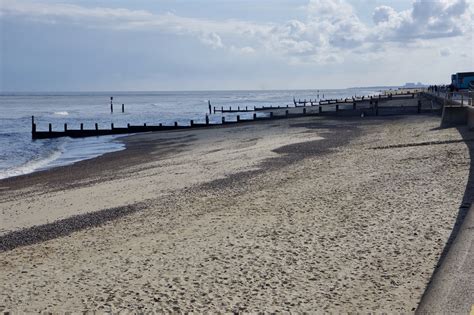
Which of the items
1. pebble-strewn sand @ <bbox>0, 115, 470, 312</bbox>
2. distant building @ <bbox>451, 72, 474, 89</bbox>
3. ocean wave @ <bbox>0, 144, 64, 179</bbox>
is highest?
distant building @ <bbox>451, 72, 474, 89</bbox>

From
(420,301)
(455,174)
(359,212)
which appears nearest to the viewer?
(420,301)

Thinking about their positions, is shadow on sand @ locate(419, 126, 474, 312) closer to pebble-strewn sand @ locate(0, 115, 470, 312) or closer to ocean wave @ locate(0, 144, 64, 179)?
pebble-strewn sand @ locate(0, 115, 470, 312)

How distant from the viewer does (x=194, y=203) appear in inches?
482

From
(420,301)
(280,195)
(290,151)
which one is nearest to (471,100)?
(290,151)

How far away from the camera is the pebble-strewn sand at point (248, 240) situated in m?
6.57

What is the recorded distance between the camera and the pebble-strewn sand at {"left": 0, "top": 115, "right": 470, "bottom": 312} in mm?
6574

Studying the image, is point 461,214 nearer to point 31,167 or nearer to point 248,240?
point 248,240

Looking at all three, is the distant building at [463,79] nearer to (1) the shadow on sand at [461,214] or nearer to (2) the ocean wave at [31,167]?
(2) the ocean wave at [31,167]

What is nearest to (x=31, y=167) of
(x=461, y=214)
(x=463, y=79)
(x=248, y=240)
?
(x=248, y=240)

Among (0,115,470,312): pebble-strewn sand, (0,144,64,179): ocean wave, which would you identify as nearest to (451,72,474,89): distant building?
(0,144,64,179): ocean wave

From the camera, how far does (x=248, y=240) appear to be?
8875mm

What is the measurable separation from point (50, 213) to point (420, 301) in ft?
30.2

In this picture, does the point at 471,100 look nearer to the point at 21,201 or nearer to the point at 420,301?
the point at 21,201

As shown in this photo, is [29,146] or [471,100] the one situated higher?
[471,100]
